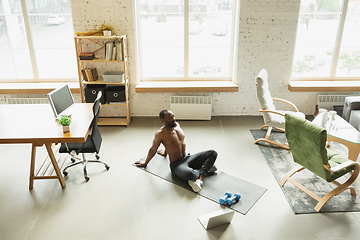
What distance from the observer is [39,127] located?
3508mm

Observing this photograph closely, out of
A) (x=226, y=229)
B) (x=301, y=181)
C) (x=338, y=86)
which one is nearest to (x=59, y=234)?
(x=226, y=229)

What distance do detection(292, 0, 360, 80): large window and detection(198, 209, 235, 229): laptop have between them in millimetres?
3599

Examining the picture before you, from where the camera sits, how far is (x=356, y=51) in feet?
18.5

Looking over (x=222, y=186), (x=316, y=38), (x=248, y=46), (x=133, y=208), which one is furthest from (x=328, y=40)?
(x=133, y=208)

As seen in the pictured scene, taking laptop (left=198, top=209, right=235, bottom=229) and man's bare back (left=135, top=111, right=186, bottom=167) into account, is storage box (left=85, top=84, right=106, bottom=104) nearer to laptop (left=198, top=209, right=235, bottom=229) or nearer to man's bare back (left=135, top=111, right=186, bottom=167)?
man's bare back (left=135, top=111, right=186, bottom=167)

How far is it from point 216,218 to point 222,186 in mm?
756

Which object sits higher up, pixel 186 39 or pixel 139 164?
pixel 186 39

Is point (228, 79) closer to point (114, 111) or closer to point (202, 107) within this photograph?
point (202, 107)

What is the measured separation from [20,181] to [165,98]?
2.81 m

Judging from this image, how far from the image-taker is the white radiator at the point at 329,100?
18.4 feet

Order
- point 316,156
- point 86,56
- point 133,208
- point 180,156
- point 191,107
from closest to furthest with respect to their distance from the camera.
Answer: point 316,156 → point 133,208 → point 180,156 → point 86,56 → point 191,107

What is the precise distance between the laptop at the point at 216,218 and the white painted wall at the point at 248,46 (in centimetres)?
294

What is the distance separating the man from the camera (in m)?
3.62

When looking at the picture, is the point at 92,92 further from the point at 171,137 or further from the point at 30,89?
the point at 171,137
